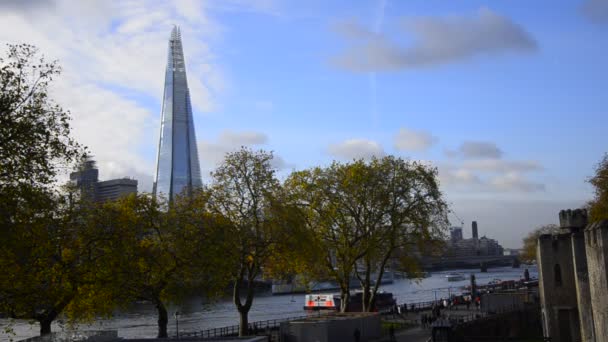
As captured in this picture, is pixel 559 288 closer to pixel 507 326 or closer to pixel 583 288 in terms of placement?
pixel 583 288

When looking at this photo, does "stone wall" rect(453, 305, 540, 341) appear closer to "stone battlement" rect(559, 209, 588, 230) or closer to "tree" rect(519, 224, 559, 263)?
"stone battlement" rect(559, 209, 588, 230)

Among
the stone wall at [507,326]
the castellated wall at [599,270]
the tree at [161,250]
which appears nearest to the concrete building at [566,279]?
the castellated wall at [599,270]

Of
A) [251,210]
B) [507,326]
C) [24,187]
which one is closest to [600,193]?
[507,326]

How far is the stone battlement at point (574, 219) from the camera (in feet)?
142

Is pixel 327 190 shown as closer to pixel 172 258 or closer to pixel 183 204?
pixel 183 204

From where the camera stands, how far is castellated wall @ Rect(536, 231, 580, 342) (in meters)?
42.4

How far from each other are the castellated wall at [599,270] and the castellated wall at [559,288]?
10.7 metres

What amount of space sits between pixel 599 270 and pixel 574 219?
50.3 ft

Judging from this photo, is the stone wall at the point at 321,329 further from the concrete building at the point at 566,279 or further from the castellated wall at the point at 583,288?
the castellated wall at the point at 583,288

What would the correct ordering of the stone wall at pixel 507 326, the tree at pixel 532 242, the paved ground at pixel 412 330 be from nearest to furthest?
the paved ground at pixel 412 330
the stone wall at pixel 507 326
the tree at pixel 532 242

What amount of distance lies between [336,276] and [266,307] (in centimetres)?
5975

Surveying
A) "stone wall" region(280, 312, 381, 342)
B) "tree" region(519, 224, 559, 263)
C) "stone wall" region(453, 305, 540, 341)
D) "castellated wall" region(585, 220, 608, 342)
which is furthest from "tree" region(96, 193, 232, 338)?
"tree" region(519, 224, 559, 263)

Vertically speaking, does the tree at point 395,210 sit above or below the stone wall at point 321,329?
above

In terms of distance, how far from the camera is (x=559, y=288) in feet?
142
